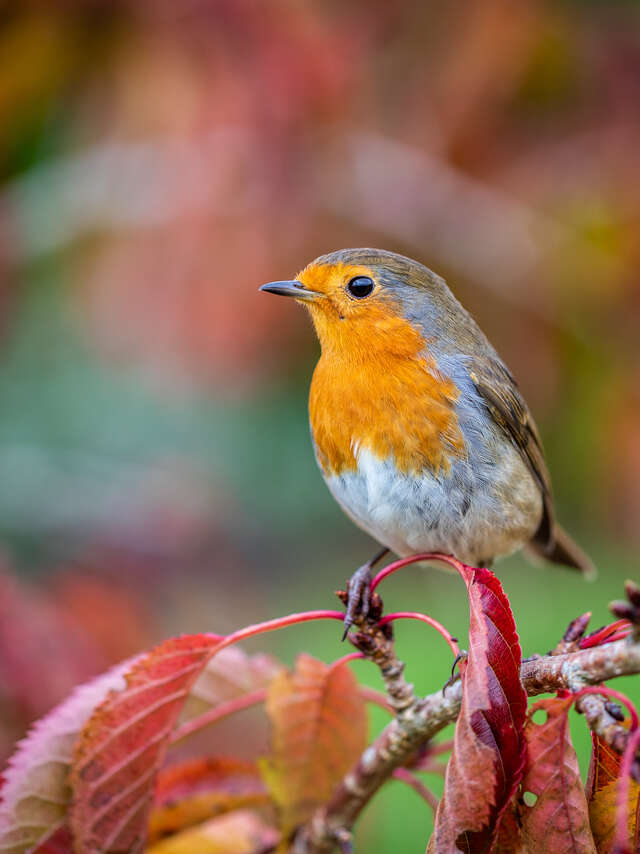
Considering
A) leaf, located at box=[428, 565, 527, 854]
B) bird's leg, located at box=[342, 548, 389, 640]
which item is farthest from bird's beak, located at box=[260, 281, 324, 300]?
leaf, located at box=[428, 565, 527, 854]

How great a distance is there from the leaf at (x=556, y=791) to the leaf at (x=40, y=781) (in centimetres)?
63

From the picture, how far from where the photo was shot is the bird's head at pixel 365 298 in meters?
2.15

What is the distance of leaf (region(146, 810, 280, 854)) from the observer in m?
1.59

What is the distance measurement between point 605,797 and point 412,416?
103 centimetres

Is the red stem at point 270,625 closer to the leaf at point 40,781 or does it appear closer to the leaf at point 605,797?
the leaf at point 40,781

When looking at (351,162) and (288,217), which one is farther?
(351,162)

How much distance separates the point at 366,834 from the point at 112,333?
2.31 m

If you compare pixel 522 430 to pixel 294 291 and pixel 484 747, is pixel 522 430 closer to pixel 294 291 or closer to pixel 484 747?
pixel 294 291

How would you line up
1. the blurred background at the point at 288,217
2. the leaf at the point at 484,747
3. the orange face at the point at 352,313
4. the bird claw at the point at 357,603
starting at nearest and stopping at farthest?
the leaf at the point at 484,747
the bird claw at the point at 357,603
the orange face at the point at 352,313
the blurred background at the point at 288,217

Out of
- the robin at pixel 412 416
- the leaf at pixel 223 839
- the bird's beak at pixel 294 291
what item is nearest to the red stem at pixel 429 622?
the robin at pixel 412 416

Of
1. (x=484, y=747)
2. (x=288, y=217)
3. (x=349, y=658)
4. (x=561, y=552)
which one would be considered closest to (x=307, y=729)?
(x=349, y=658)

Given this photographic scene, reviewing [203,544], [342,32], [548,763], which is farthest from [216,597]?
[548,763]

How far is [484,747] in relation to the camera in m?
1.04

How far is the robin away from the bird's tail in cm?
39
